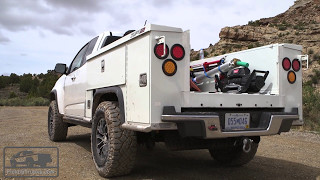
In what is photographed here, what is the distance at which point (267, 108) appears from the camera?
3.90m

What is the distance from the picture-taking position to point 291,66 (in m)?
4.13

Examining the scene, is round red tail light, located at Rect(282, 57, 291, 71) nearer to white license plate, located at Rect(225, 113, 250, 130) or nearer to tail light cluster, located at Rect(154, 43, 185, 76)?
white license plate, located at Rect(225, 113, 250, 130)

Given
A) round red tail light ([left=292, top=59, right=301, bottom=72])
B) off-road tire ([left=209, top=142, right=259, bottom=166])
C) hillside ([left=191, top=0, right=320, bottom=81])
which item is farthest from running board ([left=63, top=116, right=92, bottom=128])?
hillside ([left=191, top=0, right=320, bottom=81])

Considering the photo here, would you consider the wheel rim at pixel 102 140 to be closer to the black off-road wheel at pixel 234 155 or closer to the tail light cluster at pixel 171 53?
the tail light cluster at pixel 171 53

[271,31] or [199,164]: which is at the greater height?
[271,31]

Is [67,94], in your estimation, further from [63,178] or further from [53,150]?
[63,178]

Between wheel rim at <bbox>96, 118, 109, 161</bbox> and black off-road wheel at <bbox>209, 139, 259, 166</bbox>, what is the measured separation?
1687 millimetres

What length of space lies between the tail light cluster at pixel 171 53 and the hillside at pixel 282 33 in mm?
29843

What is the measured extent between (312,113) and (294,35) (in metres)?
29.2

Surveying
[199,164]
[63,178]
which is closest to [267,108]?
[199,164]

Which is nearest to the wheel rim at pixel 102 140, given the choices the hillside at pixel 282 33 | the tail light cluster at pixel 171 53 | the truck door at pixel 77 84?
the truck door at pixel 77 84

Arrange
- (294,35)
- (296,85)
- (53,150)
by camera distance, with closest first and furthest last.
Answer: (296,85), (53,150), (294,35)

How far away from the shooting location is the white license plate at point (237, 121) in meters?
3.45

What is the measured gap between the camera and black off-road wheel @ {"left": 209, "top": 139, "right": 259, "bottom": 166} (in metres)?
4.71
